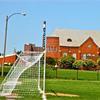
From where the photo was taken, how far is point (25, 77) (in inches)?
1129

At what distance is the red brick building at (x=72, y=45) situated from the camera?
106500mm

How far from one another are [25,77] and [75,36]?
266ft

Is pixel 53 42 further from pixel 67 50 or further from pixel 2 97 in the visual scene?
pixel 2 97

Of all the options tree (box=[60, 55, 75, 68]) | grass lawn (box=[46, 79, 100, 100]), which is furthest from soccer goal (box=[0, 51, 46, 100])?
tree (box=[60, 55, 75, 68])

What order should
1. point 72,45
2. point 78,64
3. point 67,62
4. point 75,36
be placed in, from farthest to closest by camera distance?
point 75,36
point 72,45
point 67,62
point 78,64

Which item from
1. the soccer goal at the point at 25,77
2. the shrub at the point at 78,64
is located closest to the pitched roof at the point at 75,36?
the shrub at the point at 78,64

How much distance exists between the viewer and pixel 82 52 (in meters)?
108

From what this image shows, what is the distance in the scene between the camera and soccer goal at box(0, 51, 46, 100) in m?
25.6

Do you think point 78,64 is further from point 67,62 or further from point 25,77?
point 25,77

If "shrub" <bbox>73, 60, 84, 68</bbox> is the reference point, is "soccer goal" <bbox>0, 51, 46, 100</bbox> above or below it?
below

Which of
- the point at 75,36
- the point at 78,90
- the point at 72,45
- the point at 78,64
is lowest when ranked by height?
the point at 78,90

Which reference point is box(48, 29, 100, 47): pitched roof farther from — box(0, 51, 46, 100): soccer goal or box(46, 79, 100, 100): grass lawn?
box(0, 51, 46, 100): soccer goal

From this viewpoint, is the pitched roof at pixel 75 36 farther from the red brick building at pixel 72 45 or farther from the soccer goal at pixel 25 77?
the soccer goal at pixel 25 77

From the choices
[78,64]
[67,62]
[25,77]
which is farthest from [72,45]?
[25,77]
